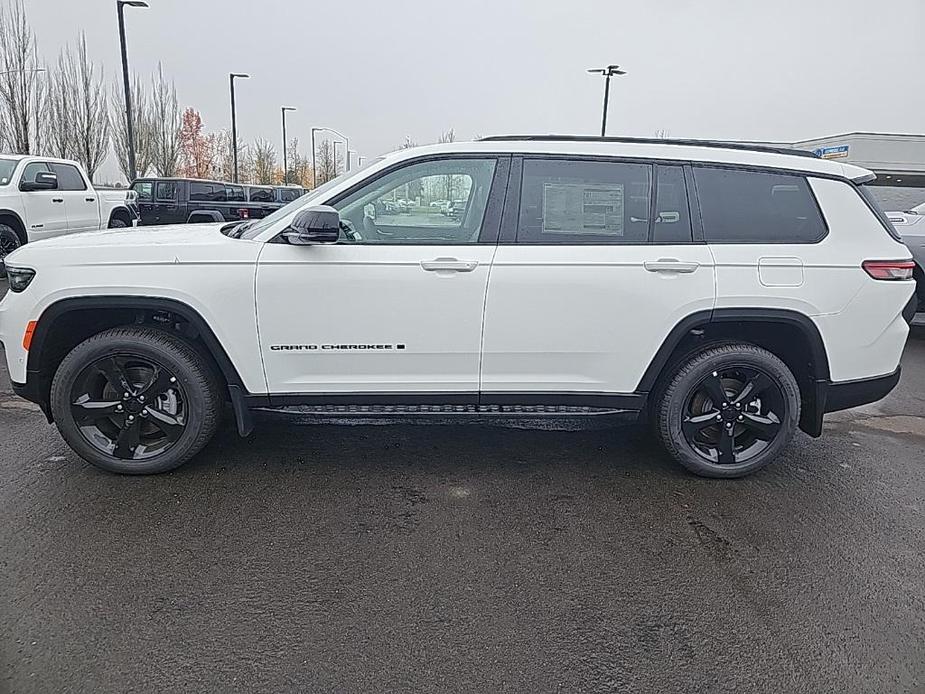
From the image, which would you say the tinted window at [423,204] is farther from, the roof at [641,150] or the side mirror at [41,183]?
the side mirror at [41,183]

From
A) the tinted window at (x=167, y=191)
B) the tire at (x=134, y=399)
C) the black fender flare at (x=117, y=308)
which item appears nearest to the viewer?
the black fender flare at (x=117, y=308)

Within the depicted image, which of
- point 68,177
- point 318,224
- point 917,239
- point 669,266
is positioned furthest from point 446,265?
point 68,177

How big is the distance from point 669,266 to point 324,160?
191ft

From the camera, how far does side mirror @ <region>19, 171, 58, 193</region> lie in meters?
10.9

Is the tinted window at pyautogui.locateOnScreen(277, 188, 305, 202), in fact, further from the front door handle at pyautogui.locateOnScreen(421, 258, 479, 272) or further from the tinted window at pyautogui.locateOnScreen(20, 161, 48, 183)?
the front door handle at pyautogui.locateOnScreen(421, 258, 479, 272)

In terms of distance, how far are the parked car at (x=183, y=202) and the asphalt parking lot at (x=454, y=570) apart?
15.2 metres

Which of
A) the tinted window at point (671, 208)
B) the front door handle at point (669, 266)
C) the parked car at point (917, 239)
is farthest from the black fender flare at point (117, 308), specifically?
the parked car at point (917, 239)

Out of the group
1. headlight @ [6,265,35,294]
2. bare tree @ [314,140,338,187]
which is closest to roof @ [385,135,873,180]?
headlight @ [6,265,35,294]

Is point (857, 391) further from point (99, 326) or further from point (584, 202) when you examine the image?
point (99, 326)

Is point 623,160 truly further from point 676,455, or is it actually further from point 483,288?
point 676,455

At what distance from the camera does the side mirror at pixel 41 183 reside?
10.9 metres

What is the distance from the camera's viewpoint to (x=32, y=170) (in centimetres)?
1127

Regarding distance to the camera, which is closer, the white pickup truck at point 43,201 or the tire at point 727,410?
the tire at point 727,410

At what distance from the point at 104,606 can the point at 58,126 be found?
32.1 meters
